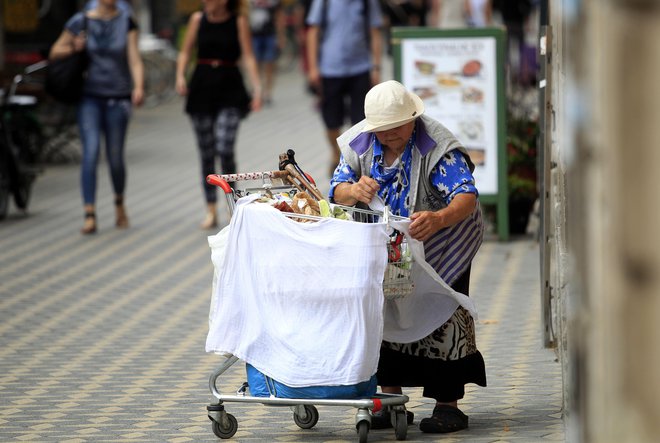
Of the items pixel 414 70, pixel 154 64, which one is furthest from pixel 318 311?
pixel 154 64

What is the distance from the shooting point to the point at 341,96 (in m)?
13.0

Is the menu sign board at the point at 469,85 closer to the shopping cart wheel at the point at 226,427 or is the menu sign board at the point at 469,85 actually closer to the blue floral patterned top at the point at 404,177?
the blue floral patterned top at the point at 404,177

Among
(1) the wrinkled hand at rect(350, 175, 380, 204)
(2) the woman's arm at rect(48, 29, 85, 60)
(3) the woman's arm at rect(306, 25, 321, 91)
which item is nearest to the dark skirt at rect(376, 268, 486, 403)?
(1) the wrinkled hand at rect(350, 175, 380, 204)

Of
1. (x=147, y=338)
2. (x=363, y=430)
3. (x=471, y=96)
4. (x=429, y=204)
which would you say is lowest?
(x=147, y=338)

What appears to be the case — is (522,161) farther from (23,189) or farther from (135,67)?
(23,189)

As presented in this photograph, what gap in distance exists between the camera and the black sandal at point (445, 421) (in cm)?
557

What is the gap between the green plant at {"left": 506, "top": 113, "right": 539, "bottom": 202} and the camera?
1092 centimetres

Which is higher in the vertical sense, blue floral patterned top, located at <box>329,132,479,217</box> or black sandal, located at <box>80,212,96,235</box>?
blue floral patterned top, located at <box>329,132,479,217</box>

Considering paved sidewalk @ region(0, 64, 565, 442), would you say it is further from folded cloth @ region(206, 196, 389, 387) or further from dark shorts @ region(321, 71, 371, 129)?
dark shorts @ region(321, 71, 371, 129)

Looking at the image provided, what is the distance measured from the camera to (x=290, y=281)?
5219 millimetres

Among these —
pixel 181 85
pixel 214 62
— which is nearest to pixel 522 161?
pixel 214 62

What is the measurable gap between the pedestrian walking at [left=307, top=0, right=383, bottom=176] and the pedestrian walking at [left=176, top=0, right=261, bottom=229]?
1366 mm

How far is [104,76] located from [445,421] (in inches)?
264

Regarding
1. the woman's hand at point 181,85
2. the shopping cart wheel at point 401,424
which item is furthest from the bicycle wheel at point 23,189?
the shopping cart wheel at point 401,424
